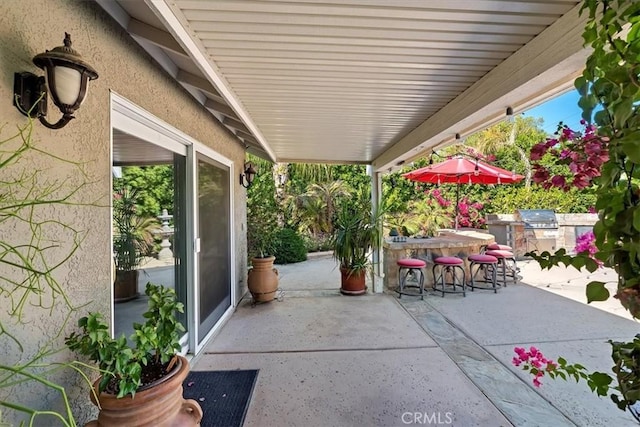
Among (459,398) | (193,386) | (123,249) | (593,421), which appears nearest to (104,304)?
(123,249)

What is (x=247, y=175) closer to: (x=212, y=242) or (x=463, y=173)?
(x=212, y=242)

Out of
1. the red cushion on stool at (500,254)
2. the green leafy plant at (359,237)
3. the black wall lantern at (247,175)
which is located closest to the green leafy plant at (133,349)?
the black wall lantern at (247,175)

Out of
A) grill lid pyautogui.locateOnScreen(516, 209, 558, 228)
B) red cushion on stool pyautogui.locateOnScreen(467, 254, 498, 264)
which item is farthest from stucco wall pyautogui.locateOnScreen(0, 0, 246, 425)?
grill lid pyautogui.locateOnScreen(516, 209, 558, 228)

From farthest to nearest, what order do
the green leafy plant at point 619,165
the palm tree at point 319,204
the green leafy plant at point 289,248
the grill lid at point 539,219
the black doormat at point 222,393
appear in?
1. the palm tree at point 319,204
2. the green leafy plant at point 289,248
3. the grill lid at point 539,219
4. the black doormat at point 222,393
5. the green leafy plant at point 619,165

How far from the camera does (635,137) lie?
0.78 metres

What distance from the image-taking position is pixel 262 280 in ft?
16.3

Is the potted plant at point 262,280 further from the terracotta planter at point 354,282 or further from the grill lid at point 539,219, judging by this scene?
the grill lid at point 539,219

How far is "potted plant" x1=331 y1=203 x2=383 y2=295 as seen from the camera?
555cm

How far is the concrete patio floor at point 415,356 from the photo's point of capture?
236 cm

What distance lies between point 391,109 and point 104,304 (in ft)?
10.4

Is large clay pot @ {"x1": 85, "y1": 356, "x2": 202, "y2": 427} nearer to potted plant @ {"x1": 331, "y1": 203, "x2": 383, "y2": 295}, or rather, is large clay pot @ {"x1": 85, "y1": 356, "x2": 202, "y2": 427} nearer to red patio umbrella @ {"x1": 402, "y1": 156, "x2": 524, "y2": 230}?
potted plant @ {"x1": 331, "y1": 203, "x2": 383, "y2": 295}

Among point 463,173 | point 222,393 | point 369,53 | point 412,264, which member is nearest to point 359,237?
point 412,264

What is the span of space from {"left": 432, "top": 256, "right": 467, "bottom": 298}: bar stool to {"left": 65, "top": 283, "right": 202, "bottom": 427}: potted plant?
4639 mm

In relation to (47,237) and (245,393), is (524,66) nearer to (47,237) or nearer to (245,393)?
(47,237)
